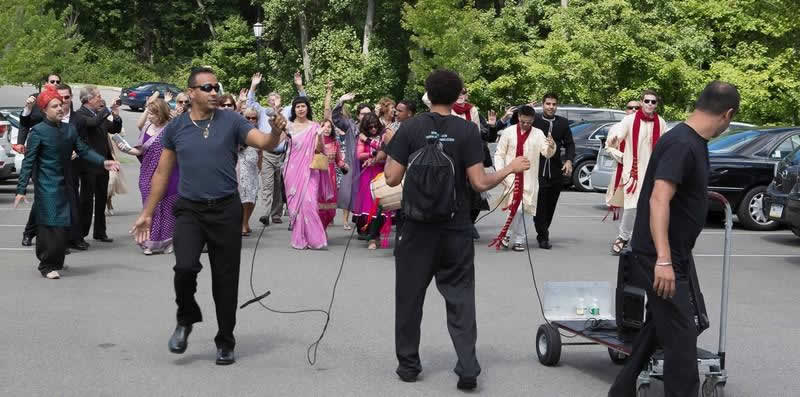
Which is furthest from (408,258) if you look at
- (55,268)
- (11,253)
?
(11,253)

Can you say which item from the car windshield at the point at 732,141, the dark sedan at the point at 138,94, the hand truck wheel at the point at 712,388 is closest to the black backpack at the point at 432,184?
the hand truck wheel at the point at 712,388

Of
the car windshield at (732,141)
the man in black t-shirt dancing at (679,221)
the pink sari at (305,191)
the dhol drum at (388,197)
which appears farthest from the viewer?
the car windshield at (732,141)

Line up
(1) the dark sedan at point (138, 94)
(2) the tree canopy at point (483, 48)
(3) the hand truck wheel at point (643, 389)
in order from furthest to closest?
1. (1) the dark sedan at point (138, 94)
2. (2) the tree canopy at point (483, 48)
3. (3) the hand truck wheel at point (643, 389)

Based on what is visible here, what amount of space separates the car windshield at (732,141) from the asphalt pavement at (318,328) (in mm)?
3119

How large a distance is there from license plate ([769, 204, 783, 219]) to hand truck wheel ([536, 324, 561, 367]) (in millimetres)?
7974

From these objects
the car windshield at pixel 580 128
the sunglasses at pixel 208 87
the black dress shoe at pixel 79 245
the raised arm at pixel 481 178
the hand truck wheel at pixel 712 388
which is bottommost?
the black dress shoe at pixel 79 245

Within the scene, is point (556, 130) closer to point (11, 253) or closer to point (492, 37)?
point (11, 253)

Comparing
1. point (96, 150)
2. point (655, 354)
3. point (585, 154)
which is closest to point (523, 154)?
point (96, 150)

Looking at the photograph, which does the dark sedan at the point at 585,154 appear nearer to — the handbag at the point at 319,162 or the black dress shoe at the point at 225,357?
the handbag at the point at 319,162

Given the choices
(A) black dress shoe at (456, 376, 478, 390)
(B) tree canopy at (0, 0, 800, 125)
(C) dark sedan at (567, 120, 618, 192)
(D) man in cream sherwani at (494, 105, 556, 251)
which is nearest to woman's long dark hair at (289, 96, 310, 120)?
(D) man in cream sherwani at (494, 105, 556, 251)

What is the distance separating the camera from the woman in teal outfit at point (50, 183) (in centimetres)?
1159

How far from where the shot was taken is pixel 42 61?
39.3 metres

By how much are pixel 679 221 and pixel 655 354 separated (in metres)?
0.91

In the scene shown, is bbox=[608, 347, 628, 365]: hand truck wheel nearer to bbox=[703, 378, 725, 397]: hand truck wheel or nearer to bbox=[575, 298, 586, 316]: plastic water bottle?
bbox=[575, 298, 586, 316]: plastic water bottle
